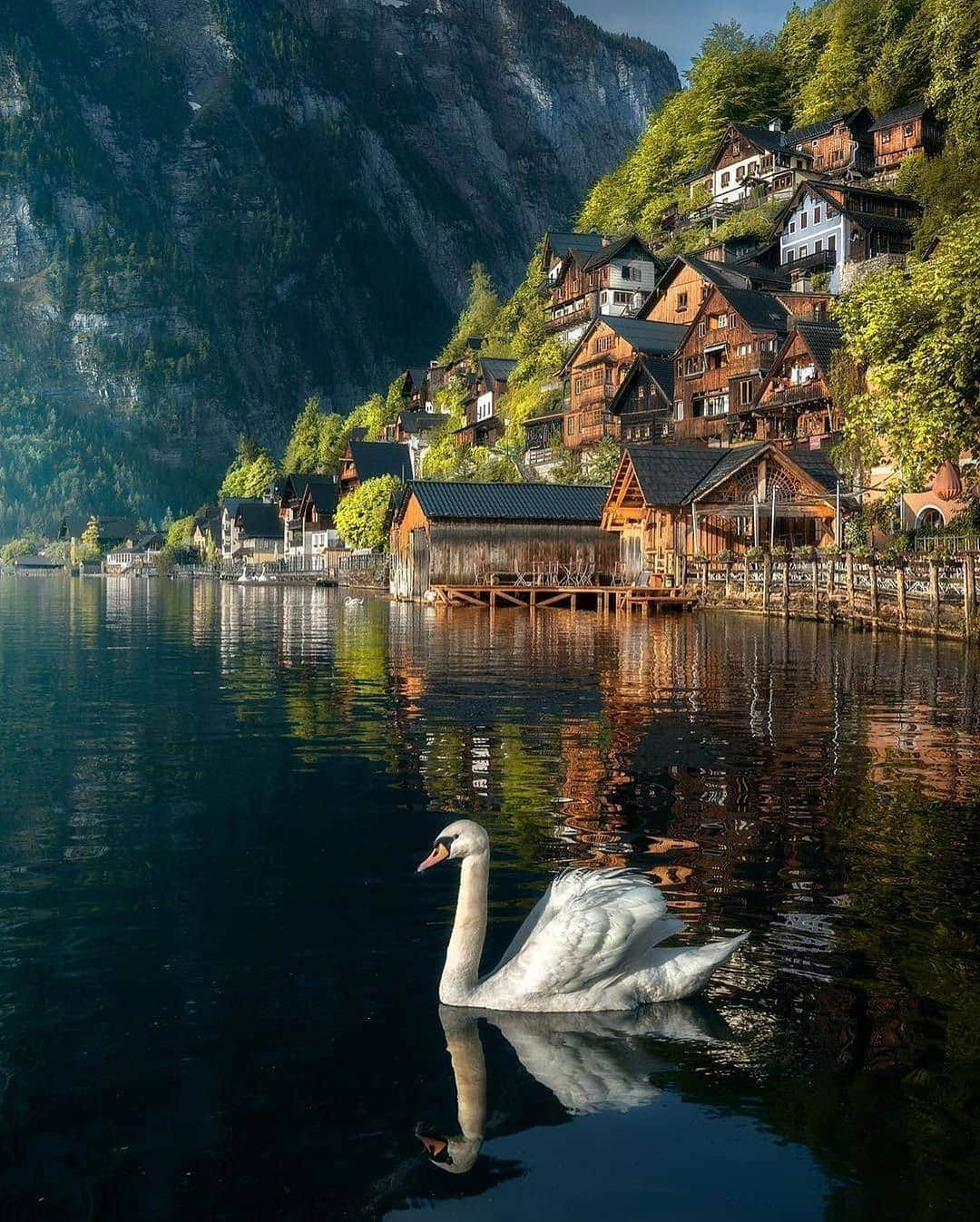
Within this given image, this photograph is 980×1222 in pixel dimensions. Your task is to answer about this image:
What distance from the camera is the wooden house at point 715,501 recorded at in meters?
A: 56.3

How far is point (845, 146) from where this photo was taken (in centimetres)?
9500

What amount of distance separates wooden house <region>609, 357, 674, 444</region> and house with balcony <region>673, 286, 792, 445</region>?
5.02 ft

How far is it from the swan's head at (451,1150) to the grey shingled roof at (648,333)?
83.0 m

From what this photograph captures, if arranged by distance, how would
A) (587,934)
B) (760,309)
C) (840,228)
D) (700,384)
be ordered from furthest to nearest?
(840,228)
(700,384)
(760,309)
(587,934)

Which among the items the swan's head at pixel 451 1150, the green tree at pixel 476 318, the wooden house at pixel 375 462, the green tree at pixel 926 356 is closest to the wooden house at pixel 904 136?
the green tree at pixel 476 318

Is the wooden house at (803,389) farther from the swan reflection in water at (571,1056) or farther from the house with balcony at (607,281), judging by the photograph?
the swan reflection in water at (571,1056)

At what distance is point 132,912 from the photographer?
995cm

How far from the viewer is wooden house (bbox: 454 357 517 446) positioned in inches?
4294

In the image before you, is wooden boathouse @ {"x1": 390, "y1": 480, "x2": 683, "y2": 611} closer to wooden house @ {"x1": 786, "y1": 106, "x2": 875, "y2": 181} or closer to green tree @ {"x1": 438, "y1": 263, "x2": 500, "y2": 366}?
wooden house @ {"x1": 786, "y1": 106, "x2": 875, "y2": 181}

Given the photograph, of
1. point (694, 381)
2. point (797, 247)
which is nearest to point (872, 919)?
point (694, 381)

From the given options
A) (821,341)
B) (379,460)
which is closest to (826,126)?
(821,341)

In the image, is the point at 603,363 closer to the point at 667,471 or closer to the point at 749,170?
the point at 749,170

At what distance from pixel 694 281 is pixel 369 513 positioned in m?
36.9

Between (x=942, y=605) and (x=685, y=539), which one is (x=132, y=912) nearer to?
(x=942, y=605)
